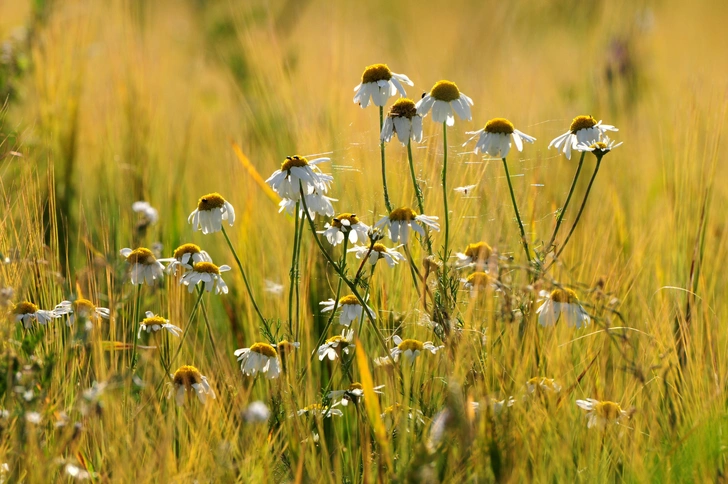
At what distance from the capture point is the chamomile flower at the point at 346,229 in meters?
1.30

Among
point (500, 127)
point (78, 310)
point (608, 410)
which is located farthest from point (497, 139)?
point (78, 310)

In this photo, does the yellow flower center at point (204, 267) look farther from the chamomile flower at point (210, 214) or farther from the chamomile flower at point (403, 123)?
the chamomile flower at point (403, 123)

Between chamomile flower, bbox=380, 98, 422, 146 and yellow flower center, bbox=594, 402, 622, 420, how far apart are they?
0.53 m

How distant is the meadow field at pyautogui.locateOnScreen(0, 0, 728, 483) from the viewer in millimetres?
1120

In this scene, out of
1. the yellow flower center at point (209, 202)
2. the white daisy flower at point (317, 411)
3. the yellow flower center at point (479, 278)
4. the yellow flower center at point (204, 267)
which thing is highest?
the yellow flower center at point (209, 202)

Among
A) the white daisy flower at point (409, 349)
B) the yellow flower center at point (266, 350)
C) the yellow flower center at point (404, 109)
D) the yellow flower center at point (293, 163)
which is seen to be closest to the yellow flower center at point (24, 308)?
the yellow flower center at point (266, 350)

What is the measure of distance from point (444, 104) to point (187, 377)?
25.2 inches

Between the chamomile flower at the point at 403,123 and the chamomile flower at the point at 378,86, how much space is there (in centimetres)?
4

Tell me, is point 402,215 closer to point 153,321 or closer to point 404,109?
point 404,109

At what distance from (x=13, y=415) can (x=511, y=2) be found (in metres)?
3.77

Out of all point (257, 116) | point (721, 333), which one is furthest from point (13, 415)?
point (257, 116)

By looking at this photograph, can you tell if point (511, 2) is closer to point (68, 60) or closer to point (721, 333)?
point (68, 60)

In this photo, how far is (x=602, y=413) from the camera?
1211 mm

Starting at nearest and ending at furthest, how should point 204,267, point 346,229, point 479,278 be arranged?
point 479,278, point 346,229, point 204,267
